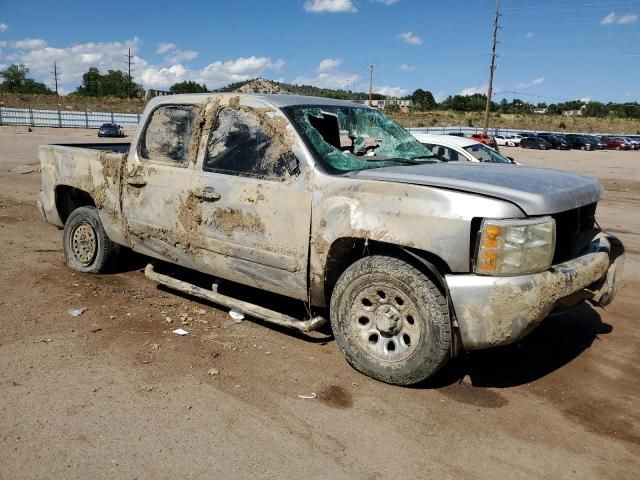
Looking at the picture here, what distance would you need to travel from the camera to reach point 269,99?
4438 mm

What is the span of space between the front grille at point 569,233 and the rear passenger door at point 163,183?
2.81 metres

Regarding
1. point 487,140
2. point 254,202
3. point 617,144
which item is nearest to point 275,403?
point 254,202

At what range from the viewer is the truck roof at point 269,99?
14.6ft

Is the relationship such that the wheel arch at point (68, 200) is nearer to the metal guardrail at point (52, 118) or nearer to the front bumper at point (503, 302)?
the front bumper at point (503, 302)

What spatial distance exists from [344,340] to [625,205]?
470 inches

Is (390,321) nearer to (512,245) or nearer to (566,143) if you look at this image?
(512,245)

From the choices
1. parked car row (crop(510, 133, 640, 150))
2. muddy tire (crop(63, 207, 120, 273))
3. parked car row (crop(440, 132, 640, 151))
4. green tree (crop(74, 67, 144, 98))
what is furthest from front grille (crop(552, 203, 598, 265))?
green tree (crop(74, 67, 144, 98))

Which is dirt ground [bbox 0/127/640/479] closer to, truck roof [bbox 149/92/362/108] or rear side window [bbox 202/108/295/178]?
rear side window [bbox 202/108/295/178]

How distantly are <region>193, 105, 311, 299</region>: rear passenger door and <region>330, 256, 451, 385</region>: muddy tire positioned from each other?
416 millimetres

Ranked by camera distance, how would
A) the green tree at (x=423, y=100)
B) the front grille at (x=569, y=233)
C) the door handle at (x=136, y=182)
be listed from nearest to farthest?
the front grille at (x=569, y=233) < the door handle at (x=136, y=182) < the green tree at (x=423, y=100)

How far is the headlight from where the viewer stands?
3.23 m

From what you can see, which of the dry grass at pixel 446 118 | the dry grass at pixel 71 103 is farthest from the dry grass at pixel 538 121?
the dry grass at pixel 71 103

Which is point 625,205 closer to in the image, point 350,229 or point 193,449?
point 350,229

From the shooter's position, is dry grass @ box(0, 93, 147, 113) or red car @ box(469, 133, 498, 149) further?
dry grass @ box(0, 93, 147, 113)
